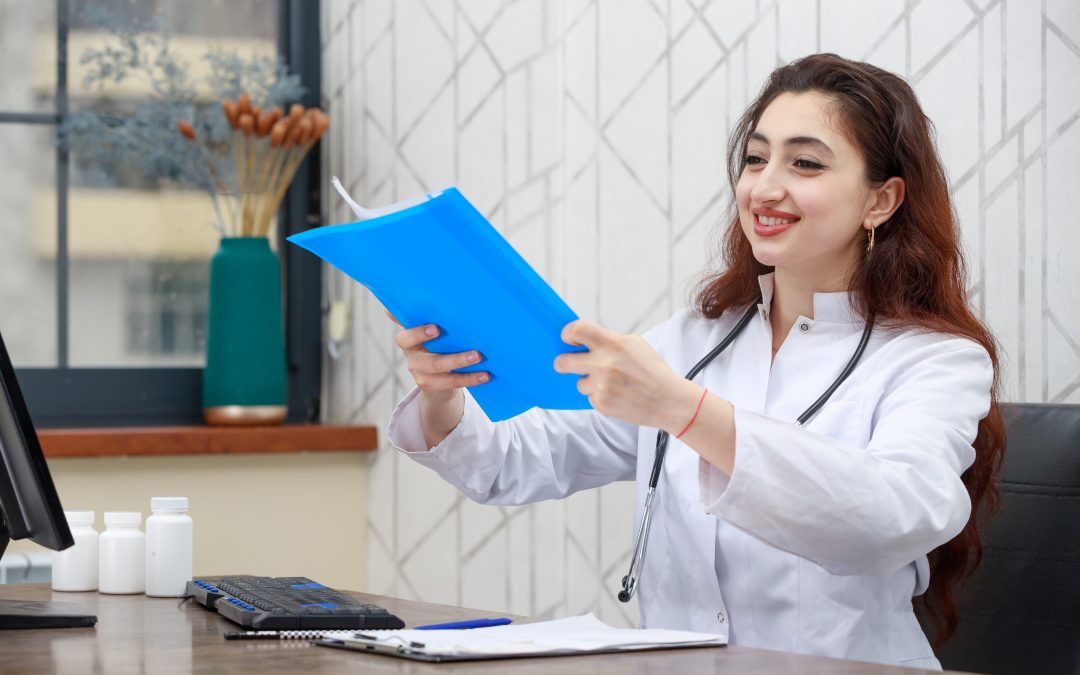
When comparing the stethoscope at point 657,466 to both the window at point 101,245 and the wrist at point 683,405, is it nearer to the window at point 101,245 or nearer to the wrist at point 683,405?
the wrist at point 683,405

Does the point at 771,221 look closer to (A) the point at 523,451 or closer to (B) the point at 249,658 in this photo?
(A) the point at 523,451

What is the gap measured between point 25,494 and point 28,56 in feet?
6.24

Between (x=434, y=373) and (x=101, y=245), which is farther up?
(x=101, y=245)

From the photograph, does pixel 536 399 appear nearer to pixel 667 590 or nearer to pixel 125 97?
pixel 667 590

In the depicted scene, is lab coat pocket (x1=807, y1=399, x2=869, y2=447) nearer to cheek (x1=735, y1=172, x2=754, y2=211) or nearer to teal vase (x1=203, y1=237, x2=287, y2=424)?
cheek (x1=735, y1=172, x2=754, y2=211)

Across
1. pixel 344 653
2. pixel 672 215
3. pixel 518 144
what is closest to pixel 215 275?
pixel 518 144

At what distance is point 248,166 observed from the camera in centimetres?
320

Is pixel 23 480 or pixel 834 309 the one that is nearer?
pixel 23 480

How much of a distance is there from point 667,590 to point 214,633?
64cm

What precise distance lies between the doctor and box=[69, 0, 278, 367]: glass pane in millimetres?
1566

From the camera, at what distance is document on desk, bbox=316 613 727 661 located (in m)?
1.20

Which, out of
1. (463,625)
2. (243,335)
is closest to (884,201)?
(463,625)

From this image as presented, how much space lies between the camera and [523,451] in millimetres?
1987

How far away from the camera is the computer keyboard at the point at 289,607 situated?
1380 mm
